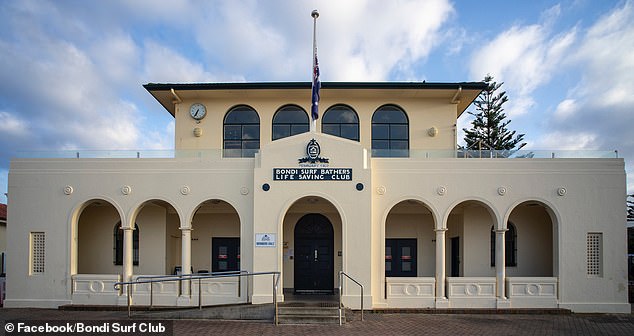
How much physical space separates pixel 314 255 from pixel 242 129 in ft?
17.7

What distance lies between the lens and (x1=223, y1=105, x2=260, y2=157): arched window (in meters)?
19.1

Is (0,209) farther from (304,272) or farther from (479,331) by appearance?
(479,331)

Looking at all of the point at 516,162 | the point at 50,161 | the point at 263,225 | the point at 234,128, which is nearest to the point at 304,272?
the point at 263,225

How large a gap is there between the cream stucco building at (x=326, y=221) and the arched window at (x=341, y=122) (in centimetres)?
320

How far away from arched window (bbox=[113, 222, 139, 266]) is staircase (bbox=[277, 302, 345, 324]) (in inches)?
246

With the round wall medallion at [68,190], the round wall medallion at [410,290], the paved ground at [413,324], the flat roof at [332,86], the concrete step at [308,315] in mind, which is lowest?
the paved ground at [413,324]

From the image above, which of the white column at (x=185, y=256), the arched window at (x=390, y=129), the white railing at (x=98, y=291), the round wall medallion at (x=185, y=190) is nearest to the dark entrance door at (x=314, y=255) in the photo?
the white column at (x=185, y=256)

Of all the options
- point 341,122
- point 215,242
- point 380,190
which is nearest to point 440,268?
point 380,190

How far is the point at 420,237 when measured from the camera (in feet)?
59.6

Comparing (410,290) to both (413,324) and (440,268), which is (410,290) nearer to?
(440,268)

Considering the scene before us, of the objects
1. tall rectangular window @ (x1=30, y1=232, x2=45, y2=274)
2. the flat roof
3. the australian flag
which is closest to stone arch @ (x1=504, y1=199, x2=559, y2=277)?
the flat roof

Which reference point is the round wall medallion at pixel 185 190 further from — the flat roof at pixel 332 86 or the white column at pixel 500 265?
the white column at pixel 500 265

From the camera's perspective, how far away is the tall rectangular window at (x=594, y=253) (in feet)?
50.6

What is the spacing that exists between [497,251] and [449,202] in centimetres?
206
